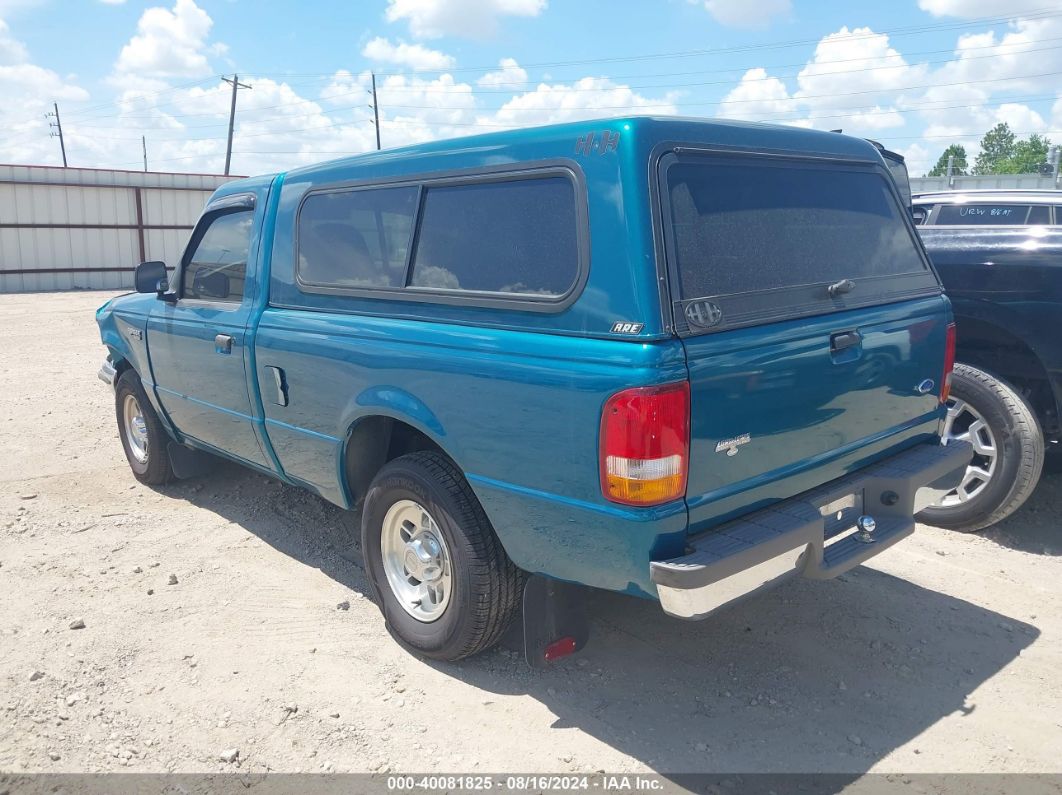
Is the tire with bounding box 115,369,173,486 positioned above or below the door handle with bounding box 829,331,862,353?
Result: below

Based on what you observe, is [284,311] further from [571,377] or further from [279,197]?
[571,377]

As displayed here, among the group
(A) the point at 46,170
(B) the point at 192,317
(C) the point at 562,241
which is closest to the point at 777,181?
(C) the point at 562,241

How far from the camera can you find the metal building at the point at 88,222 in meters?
22.9

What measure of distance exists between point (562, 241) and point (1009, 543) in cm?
347

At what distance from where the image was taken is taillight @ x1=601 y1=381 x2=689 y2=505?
2566mm

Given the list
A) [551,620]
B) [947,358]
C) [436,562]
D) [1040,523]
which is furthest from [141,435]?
[1040,523]

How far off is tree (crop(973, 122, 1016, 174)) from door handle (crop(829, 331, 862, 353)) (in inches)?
3973

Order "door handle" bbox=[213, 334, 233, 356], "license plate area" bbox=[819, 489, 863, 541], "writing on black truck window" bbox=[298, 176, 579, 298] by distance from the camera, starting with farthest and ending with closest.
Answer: "door handle" bbox=[213, 334, 233, 356] < "license plate area" bbox=[819, 489, 863, 541] < "writing on black truck window" bbox=[298, 176, 579, 298]

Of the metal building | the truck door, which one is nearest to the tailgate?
the truck door

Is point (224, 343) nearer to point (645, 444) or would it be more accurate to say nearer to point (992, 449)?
point (645, 444)

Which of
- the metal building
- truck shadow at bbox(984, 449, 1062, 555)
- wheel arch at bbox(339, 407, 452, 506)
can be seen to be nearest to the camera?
wheel arch at bbox(339, 407, 452, 506)

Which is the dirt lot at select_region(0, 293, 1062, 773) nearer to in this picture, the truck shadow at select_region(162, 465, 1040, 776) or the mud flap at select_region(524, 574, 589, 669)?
the truck shadow at select_region(162, 465, 1040, 776)

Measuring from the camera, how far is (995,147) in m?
93.7

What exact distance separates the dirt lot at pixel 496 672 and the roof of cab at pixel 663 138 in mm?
2054
